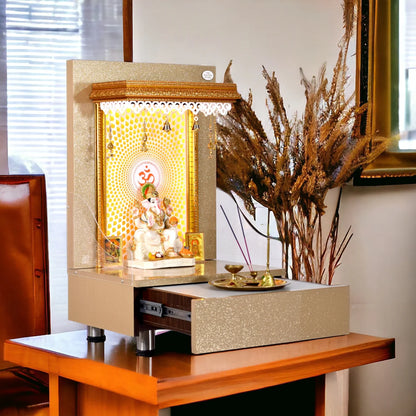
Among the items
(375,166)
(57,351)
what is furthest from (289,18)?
(57,351)

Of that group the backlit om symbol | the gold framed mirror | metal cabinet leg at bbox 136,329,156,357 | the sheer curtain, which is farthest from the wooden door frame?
metal cabinet leg at bbox 136,329,156,357

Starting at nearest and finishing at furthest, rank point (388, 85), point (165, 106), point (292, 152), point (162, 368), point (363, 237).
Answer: point (162, 368), point (165, 106), point (292, 152), point (388, 85), point (363, 237)

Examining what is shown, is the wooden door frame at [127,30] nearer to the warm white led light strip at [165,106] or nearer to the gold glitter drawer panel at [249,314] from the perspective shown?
the warm white led light strip at [165,106]

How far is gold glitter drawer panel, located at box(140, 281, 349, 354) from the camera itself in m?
1.84

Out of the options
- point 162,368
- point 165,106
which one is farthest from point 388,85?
point 162,368

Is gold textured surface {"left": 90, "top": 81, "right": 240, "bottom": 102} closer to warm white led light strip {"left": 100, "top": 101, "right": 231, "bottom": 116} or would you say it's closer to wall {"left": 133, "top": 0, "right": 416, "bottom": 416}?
warm white led light strip {"left": 100, "top": 101, "right": 231, "bottom": 116}

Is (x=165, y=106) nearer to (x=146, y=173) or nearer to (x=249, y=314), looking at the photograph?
(x=146, y=173)

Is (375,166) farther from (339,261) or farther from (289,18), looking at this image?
(289,18)

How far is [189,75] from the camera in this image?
2.34 metres

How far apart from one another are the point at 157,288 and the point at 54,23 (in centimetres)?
126

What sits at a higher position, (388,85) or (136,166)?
(388,85)

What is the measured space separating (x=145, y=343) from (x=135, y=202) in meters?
0.44

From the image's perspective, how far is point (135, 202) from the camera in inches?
86.8

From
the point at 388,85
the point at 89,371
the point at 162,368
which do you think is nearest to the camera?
the point at 162,368
